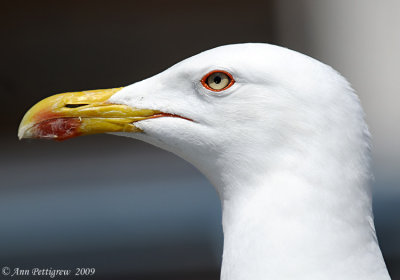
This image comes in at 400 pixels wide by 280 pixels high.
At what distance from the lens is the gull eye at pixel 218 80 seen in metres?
1.62

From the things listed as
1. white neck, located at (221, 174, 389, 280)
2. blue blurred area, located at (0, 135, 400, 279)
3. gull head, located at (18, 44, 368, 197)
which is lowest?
white neck, located at (221, 174, 389, 280)

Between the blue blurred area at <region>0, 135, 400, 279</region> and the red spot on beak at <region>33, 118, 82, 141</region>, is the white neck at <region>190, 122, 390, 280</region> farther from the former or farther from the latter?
the blue blurred area at <region>0, 135, 400, 279</region>

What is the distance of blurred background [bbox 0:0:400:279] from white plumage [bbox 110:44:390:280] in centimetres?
301

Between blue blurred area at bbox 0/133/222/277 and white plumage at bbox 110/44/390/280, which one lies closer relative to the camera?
white plumage at bbox 110/44/390/280

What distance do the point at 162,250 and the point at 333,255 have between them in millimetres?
3422

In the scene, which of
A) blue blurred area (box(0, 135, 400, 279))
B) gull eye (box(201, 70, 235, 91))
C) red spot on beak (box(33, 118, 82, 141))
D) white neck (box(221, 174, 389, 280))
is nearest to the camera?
white neck (box(221, 174, 389, 280))

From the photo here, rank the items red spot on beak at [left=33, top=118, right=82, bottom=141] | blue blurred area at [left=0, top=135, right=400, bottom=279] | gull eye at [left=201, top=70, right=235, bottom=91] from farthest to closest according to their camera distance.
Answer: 1. blue blurred area at [left=0, top=135, right=400, bottom=279]
2. red spot on beak at [left=33, top=118, right=82, bottom=141]
3. gull eye at [left=201, top=70, right=235, bottom=91]

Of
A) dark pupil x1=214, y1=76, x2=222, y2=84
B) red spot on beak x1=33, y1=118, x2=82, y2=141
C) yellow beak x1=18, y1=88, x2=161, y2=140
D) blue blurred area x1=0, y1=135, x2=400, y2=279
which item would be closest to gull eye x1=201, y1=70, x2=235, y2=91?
dark pupil x1=214, y1=76, x2=222, y2=84

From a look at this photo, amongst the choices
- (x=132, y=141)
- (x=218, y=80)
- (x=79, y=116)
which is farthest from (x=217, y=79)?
(x=132, y=141)

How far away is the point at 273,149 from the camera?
1.57m

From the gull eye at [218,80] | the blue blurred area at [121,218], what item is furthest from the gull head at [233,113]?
the blue blurred area at [121,218]

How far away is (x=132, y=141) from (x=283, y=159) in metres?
5.17

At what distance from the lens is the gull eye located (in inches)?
64.0

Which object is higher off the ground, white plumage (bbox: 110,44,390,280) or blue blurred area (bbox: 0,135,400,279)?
blue blurred area (bbox: 0,135,400,279)
